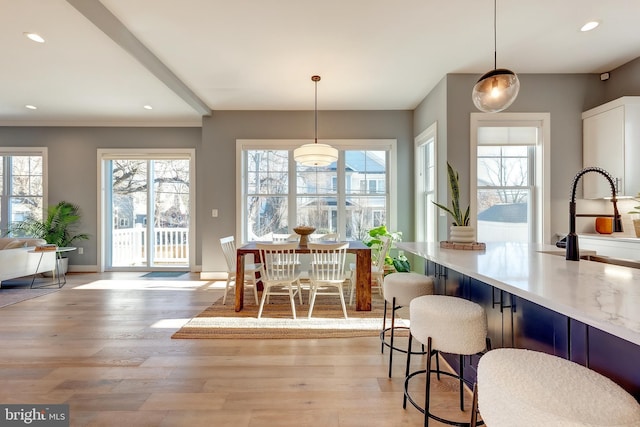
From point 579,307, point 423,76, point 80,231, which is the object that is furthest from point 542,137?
point 80,231

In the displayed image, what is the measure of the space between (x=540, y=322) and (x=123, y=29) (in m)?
3.84

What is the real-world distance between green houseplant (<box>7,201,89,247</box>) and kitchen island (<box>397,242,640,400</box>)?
6315mm

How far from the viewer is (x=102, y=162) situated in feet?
18.3

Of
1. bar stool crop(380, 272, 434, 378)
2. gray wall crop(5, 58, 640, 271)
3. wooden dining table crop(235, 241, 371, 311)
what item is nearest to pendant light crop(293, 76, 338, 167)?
wooden dining table crop(235, 241, 371, 311)

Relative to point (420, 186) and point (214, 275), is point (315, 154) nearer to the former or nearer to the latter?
point (420, 186)

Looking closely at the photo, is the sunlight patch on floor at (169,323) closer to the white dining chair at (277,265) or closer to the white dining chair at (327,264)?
the white dining chair at (277,265)

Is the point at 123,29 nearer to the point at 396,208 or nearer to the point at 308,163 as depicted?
the point at 308,163

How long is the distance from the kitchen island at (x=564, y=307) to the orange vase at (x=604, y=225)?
2.98 metres

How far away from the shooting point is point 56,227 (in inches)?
211

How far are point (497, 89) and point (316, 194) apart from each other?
3.38 m

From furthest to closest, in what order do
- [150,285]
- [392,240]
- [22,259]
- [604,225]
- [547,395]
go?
[150,285] → [392,240] → [22,259] → [604,225] → [547,395]

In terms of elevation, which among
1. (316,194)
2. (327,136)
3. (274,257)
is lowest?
(274,257)

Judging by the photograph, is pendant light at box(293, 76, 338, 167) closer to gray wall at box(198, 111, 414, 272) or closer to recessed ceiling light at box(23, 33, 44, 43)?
gray wall at box(198, 111, 414, 272)

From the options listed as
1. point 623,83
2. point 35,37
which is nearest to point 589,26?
point 623,83
